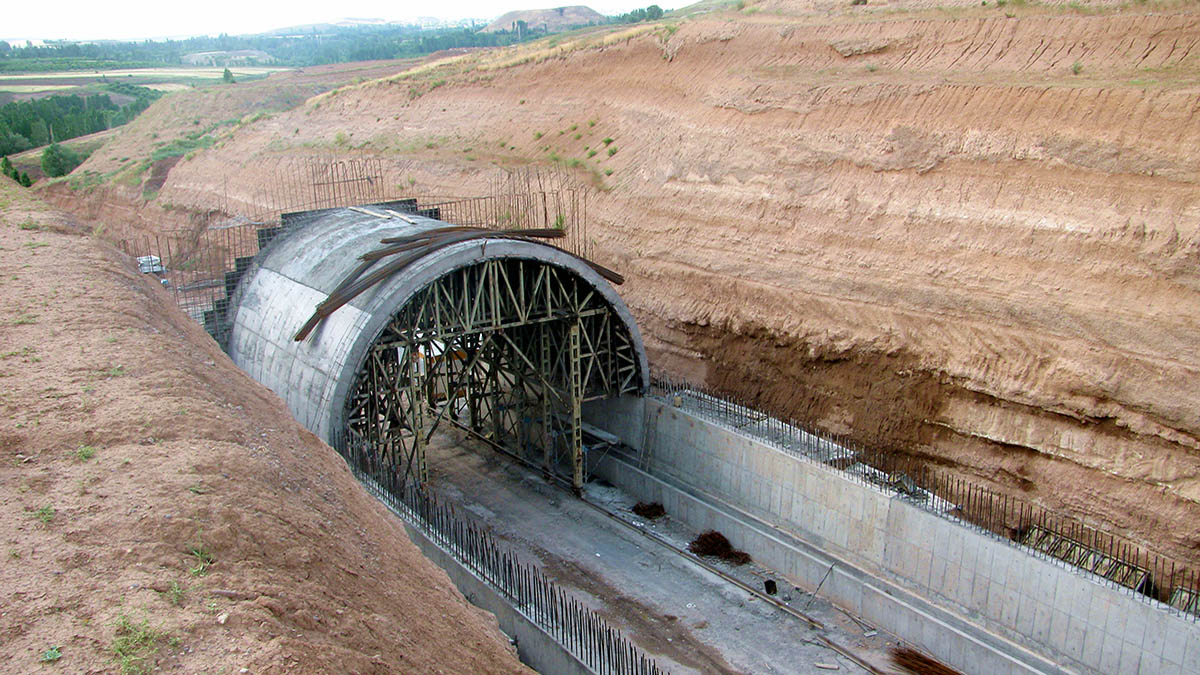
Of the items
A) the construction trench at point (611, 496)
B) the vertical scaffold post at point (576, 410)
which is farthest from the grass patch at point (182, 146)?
the vertical scaffold post at point (576, 410)

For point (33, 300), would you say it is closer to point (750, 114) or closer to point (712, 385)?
point (712, 385)

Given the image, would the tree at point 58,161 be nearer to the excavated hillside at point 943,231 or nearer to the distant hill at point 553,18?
the excavated hillside at point 943,231

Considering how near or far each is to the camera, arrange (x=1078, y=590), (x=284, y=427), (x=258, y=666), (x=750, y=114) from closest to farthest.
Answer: (x=258, y=666)
(x=284, y=427)
(x=1078, y=590)
(x=750, y=114)

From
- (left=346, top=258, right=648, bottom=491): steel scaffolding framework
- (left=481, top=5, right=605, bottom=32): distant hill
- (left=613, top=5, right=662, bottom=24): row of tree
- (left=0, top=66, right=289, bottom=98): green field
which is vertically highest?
(left=481, top=5, right=605, bottom=32): distant hill

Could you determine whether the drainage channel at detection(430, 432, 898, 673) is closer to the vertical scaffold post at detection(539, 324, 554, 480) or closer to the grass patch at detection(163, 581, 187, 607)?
the vertical scaffold post at detection(539, 324, 554, 480)

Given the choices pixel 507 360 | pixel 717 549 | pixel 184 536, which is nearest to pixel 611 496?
pixel 717 549

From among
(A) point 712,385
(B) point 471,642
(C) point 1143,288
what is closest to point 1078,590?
(C) point 1143,288

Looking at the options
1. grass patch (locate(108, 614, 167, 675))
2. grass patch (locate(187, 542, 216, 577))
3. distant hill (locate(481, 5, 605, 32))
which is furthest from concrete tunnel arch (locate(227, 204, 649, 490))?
distant hill (locate(481, 5, 605, 32))

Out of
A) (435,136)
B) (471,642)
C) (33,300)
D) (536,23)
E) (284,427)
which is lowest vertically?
(471,642)
